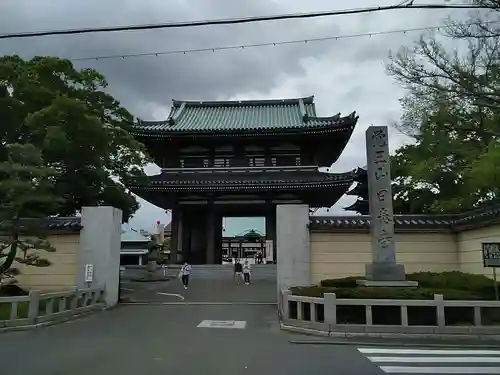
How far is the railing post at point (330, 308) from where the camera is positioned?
10.3 meters

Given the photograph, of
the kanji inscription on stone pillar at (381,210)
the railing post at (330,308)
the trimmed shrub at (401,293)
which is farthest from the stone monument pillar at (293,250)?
the railing post at (330,308)

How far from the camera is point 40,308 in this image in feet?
41.7

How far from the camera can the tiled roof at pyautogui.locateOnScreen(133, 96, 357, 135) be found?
30.1 metres

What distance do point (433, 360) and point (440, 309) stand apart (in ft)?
7.96

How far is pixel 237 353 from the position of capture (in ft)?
27.2

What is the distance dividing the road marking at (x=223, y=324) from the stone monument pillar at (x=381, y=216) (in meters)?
3.47

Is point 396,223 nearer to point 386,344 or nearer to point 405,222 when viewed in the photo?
point 405,222

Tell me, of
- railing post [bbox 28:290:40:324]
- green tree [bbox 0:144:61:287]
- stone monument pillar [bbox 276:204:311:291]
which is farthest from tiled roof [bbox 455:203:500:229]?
green tree [bbox 0:144:61:287]

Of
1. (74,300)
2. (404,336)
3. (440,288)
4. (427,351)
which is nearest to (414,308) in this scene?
(404,336)

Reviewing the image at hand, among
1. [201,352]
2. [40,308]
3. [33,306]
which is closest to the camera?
[201,352]

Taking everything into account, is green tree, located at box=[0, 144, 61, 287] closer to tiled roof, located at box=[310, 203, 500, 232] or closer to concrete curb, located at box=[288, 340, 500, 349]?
concrete curb, located at box=[288, 340, 500, 349]

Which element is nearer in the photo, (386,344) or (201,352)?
(201,352)

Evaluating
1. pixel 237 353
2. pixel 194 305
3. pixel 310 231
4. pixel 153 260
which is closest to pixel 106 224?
pixel 194 305

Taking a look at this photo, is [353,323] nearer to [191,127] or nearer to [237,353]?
[237,353]
